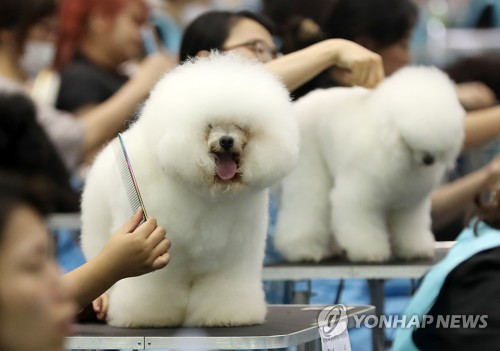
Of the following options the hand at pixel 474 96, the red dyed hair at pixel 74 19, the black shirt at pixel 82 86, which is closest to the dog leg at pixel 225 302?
the hand at pixel 474 96

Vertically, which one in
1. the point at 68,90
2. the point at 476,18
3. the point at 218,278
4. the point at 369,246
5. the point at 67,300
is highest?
the point at 476,18

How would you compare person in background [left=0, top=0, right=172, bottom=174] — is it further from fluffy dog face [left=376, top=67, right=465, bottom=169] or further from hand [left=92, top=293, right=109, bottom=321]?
hand [left=92, top=293, right=109, bottom=321]

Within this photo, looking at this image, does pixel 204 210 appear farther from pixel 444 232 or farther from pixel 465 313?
pixel 444 232

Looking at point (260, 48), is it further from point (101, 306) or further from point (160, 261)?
point (160, 261)

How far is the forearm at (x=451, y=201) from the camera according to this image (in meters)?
2.93

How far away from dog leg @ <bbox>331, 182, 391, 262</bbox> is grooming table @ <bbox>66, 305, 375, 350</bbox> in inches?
23.7

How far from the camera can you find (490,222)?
5.99 ft

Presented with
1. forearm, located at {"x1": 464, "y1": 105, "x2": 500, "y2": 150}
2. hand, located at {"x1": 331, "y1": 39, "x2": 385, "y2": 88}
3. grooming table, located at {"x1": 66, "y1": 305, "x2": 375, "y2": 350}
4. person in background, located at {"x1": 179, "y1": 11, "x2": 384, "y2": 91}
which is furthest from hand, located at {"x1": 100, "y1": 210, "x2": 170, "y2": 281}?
forearm, located at {"x1": 464, "y1": 105, "x2": 500, "y2": 150}

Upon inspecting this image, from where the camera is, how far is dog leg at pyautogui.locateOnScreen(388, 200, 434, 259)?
8.24 ft

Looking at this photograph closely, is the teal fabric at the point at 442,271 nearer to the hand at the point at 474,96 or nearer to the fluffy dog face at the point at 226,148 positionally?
the fluffy dog face at the point at 226,148

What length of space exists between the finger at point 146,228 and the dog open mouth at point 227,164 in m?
0.17

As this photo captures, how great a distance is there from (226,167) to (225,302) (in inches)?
10.5

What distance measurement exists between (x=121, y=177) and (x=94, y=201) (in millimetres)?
150

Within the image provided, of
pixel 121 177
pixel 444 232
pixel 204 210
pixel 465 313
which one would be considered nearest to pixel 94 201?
pixel 121 177
